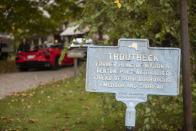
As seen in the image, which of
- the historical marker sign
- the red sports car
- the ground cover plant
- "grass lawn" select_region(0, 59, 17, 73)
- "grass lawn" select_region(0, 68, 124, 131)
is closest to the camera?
the historical marker sign

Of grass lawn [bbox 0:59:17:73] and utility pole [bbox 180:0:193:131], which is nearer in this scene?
utility pole [bbox 180:0:193:131]

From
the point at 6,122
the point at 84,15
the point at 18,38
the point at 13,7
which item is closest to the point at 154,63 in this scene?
the point at 84,15

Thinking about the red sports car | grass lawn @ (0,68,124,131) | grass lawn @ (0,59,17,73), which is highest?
the red sports car

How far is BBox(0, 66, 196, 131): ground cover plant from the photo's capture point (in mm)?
7293

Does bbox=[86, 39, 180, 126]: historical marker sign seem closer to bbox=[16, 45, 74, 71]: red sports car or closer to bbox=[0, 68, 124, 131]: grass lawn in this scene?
bbox=[0, 68, 124, 131]: grass lawn

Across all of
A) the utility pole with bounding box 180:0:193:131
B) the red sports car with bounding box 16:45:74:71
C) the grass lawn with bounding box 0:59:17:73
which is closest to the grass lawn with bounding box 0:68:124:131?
the utility pole with bounding box 180:0:193:131

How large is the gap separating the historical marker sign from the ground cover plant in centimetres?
67

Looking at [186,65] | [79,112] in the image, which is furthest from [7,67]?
[186,65]

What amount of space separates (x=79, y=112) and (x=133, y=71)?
4.05 metres

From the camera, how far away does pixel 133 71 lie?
20.8 ft

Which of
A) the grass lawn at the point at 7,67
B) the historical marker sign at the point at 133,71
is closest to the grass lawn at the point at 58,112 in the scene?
the historical marker sign at the point at 133,71

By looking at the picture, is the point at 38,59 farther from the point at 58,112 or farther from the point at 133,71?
the point at 133,71

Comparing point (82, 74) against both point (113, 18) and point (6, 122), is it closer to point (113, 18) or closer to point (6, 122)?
point (113, 18)

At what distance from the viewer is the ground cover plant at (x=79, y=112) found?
23.9ft
